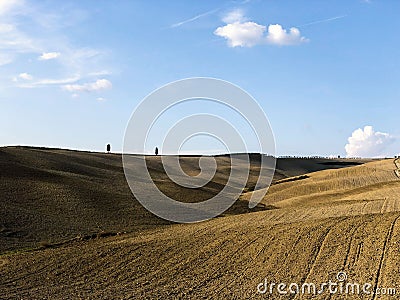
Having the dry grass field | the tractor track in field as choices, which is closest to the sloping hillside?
the dry grass field

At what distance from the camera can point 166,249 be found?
1033 inches

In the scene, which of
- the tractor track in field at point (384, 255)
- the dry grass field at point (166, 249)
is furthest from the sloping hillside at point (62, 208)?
the tractor track in field at point (384, 255)

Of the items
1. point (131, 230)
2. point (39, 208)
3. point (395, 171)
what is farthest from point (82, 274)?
point (395, 171)

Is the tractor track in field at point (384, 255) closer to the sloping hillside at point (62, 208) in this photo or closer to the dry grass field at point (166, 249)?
the dry grass field at point (166, 249)

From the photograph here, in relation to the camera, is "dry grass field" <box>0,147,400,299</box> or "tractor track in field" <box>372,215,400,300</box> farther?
"dry grass field" <box>0,147,400,299</box>

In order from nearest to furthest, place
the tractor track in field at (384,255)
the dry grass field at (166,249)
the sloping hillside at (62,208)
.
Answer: the tractor track in field at (384,255) → the dry grass field at (166,249) → the sloping hillside at (62,208)

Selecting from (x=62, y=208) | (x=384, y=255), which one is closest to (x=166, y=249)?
(x=384, y=255)

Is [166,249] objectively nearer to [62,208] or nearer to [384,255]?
[384,255]

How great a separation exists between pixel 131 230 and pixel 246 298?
1978cm

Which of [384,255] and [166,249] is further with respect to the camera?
[166,249]

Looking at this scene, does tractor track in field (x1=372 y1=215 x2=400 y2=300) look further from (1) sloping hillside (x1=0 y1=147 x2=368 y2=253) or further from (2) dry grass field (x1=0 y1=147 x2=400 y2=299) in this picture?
(1) sloping hillside (x1=0 y1=147 x2=368 y2=253)

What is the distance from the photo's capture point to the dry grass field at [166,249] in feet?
63.4

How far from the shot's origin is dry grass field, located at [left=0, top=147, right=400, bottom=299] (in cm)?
1933

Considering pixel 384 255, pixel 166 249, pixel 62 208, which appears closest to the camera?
pixel 384 255
